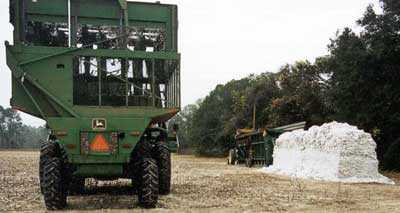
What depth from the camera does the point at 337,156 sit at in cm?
1997

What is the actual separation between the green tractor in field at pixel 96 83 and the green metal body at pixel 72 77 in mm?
19

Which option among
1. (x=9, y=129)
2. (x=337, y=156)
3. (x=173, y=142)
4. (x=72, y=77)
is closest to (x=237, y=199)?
(x=173, y=142)

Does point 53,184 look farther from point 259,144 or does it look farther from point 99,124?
point 259,144

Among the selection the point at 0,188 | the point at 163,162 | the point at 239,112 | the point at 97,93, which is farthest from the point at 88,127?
the point at 239,112

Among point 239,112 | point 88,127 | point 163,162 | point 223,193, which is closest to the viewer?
point 88,127

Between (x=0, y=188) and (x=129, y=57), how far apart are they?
275 inches

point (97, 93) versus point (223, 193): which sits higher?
point (97, 93)

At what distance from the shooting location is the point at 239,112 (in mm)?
64000

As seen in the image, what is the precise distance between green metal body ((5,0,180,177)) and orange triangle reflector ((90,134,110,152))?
101 mm

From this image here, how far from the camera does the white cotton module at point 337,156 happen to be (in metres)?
19.7

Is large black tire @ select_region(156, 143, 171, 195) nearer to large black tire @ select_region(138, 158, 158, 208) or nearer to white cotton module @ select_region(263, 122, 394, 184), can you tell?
large black tire @ select_region(138, 158, 158, 208)

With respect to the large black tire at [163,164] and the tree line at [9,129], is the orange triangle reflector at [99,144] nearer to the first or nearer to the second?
the large black tire at [163,164]

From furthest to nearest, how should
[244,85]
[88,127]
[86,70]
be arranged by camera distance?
[244,85]
[86,70]
[88,127]

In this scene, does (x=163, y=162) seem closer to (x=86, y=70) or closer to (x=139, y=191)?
(x=139, y=191)
